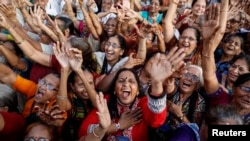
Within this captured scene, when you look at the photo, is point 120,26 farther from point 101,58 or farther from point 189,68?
point 189,68

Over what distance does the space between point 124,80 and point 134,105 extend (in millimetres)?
192

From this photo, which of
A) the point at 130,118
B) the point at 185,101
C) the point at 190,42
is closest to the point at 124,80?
the point at 130,118

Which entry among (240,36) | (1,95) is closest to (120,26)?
(240,36)

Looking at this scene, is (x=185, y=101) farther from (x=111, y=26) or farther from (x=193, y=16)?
(x=193, y=16)

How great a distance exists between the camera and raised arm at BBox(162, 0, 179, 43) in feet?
10.6

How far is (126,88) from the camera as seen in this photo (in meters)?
2.31

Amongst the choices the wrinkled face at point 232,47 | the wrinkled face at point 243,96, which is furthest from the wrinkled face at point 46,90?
the wrinkled face at point 232,47

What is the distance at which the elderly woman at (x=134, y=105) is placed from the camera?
1922 mm

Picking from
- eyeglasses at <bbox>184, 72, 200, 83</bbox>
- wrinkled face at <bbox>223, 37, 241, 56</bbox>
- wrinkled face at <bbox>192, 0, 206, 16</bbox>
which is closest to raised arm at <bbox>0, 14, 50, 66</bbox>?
eyeglasses at <bbox>184, 72, 200, 83</bbox>

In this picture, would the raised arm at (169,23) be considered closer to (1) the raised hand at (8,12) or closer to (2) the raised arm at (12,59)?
(2) the raised arm at (12,59)

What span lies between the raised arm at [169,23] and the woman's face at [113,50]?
47 centimetres

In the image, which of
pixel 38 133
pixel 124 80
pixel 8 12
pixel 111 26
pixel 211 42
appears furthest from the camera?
pixel 111 26

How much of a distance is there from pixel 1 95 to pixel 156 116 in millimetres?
1103

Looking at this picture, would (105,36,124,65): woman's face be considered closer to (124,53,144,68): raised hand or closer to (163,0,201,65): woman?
(124,53,144,68): raised hand
